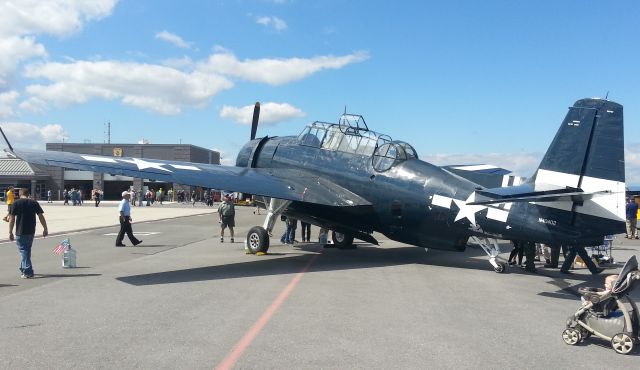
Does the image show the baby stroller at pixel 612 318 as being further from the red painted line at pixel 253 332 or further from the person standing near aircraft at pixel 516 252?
the person standing near aircraft at pixel 516 252

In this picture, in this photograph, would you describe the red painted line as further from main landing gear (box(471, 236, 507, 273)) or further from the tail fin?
the tail fin

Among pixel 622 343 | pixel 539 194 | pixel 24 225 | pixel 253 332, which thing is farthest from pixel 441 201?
pixel 24 225

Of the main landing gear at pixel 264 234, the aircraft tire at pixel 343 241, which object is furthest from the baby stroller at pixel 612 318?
the aircraft tire at pixel 343 241

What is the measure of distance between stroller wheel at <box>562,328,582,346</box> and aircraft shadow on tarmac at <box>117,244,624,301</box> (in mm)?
3251

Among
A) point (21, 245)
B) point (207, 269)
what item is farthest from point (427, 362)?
point (21, 245)

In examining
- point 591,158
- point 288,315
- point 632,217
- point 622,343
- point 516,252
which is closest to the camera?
point 622,343

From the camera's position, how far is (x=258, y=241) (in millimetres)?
14211

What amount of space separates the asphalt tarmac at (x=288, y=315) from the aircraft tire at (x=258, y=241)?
3.14ft

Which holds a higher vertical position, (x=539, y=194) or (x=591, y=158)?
(x=591, y=158)

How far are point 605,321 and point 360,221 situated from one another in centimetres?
763

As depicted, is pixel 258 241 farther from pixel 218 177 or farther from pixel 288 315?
pixel 288 315

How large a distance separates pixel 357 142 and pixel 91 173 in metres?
68.8

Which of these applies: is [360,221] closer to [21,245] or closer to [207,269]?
[207,269]

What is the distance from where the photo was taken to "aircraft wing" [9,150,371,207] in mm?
11148
